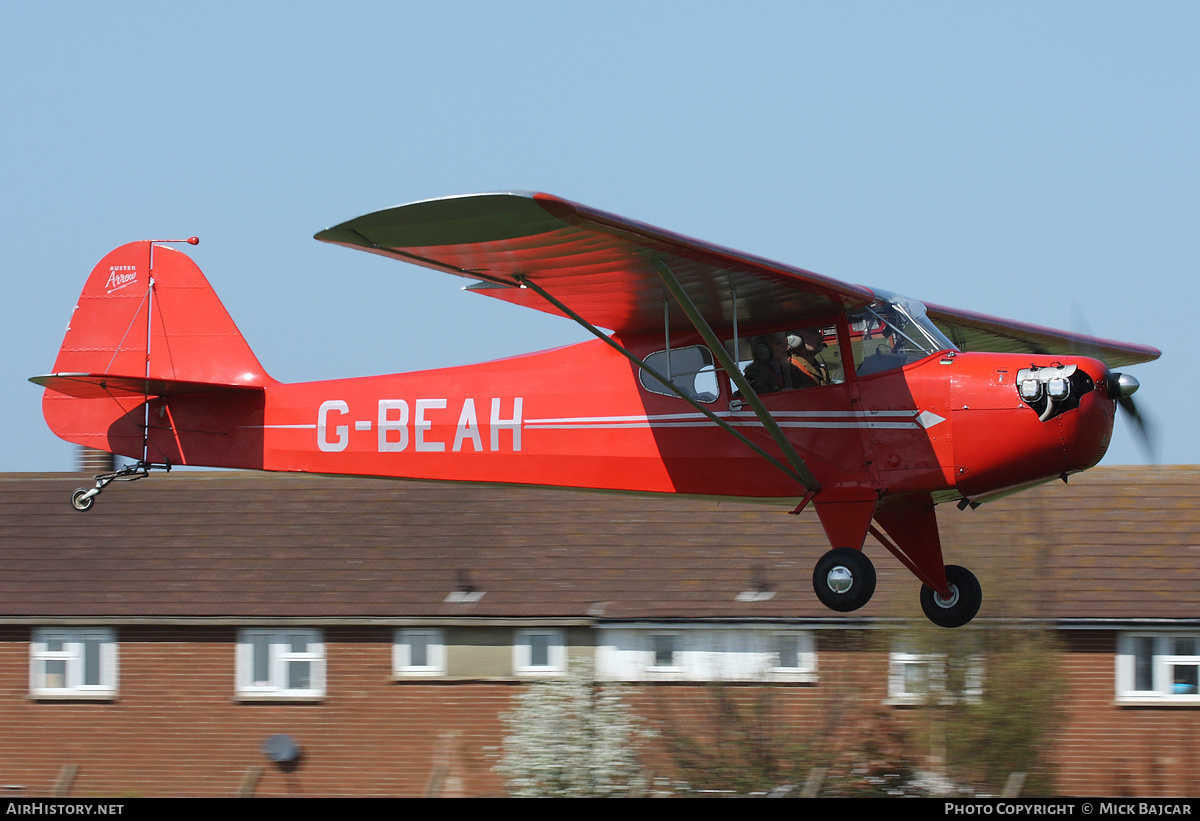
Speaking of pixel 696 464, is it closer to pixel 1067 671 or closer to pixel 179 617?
pixel 1067 671

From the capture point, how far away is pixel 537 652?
2109 cm

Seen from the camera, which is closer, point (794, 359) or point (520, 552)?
point (794, 359)

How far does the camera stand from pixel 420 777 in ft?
69.4

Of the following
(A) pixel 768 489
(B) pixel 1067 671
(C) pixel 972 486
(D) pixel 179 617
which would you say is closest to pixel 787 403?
(A) pixel 768 489

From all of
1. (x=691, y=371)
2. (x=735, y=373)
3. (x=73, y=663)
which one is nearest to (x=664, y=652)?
(x=73, y=663)

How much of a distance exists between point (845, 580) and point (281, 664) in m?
14.7

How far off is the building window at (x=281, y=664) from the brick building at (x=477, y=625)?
0.04 meters

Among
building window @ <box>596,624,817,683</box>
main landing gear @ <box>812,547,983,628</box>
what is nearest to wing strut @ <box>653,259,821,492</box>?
main landing gear @ <box>812,547,983,628</box>

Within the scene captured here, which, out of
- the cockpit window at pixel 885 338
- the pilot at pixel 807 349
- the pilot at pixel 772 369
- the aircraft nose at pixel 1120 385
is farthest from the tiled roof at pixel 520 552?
the aircraft nose at pixel 1120 385

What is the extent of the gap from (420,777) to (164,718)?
457cm

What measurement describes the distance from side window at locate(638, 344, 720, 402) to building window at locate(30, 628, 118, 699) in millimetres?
15405

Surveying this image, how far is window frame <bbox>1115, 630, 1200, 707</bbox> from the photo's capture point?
64.0ft

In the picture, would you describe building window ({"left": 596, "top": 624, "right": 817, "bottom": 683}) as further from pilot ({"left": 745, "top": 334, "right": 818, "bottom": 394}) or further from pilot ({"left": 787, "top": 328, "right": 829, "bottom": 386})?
pilot ({"left": 787, "top": 328, "right": 829, "bottom": 386})

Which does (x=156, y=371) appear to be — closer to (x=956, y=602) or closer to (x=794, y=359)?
(x=794, y=359)
